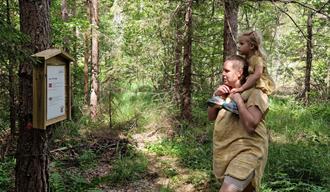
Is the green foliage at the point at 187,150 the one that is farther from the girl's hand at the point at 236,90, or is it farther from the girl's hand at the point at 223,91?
the girl's hand at the point at 236,90

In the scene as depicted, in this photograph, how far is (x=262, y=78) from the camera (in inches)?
135

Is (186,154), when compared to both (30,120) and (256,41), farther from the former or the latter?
(256,41)

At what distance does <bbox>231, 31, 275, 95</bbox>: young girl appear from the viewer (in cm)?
337

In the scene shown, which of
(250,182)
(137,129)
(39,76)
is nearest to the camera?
(250,182)

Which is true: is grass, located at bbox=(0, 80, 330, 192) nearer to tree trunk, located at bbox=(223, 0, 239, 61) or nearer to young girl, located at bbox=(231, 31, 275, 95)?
tree trunk, located at bbox=(223, 0, 239, 61)

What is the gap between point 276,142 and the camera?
878 centimetres

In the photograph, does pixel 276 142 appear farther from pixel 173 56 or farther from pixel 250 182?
pixel 250 182

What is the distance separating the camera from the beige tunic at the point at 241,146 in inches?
127

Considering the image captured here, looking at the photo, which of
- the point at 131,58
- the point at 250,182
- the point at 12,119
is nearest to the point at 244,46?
the point at 250,182

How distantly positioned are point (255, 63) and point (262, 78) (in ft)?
0.52

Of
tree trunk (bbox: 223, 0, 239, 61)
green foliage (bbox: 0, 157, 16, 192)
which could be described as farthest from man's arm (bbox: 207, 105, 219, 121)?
tree trunk (bbox: 223, 0, 239, 61)

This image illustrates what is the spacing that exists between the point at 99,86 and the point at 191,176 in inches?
250

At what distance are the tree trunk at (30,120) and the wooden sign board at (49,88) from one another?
0.16 meters

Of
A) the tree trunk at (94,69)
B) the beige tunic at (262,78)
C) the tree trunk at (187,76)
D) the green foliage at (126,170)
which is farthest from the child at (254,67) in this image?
the tree trunk at (94,69)
